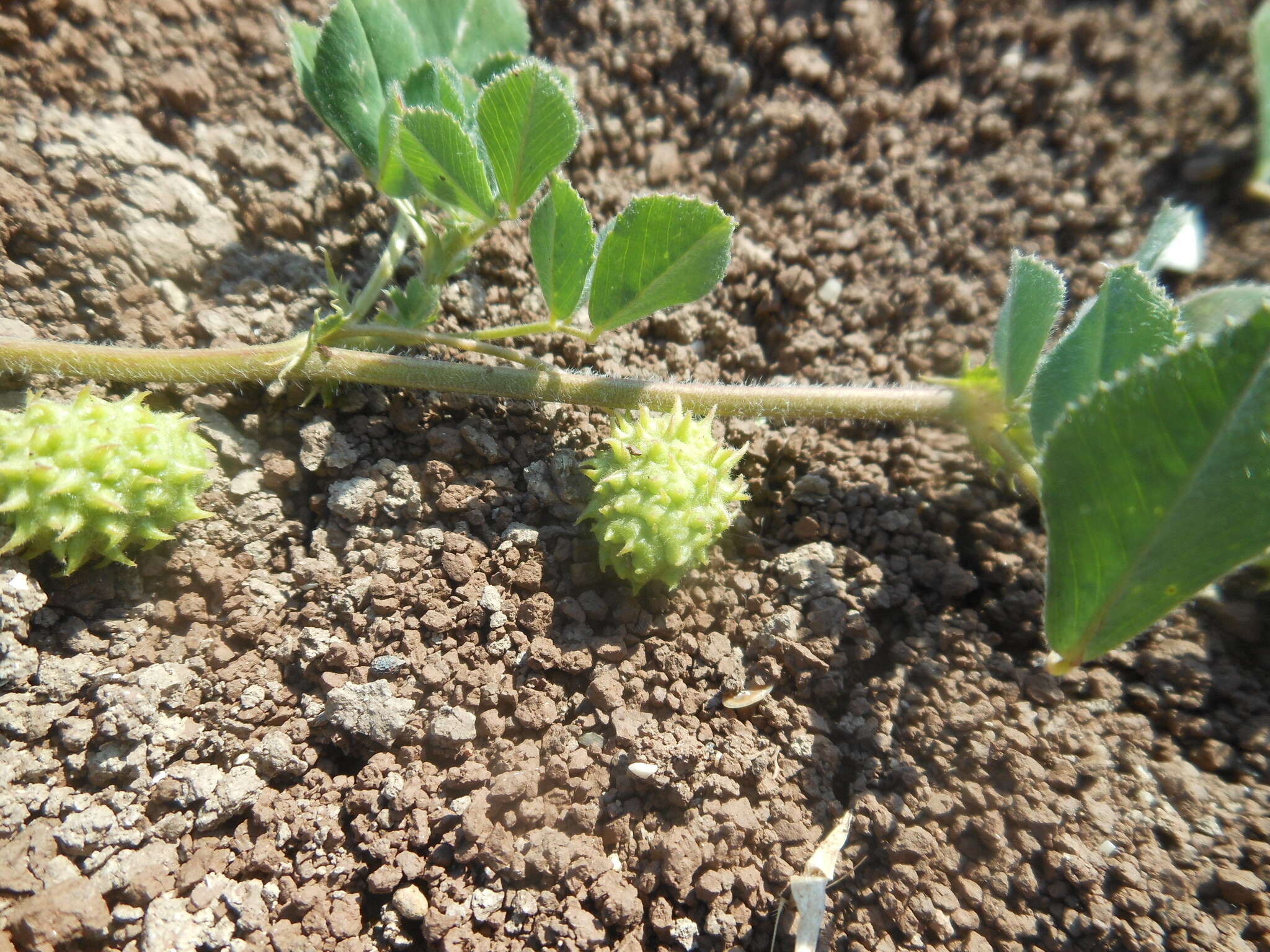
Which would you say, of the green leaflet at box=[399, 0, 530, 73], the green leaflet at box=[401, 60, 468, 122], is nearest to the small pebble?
the green leaflet at box=[401, 60, 468, 122]

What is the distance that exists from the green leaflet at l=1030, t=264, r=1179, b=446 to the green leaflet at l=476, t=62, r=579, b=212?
48.0 inches

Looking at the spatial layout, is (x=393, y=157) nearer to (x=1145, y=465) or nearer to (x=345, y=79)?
(x=345, y=79)

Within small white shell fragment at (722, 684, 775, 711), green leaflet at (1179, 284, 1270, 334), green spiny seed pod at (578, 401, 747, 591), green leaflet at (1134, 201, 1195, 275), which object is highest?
green leaflet at (1134, 201, 1195, 275)

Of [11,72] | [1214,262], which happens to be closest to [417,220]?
[11,72]

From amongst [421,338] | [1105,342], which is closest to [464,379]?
[421,338]

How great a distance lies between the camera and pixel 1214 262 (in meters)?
2.93

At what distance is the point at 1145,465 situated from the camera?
1.49m

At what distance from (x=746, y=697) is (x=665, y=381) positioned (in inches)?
33.4

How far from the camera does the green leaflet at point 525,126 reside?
67.2 inches

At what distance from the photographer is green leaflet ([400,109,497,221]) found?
1698mm

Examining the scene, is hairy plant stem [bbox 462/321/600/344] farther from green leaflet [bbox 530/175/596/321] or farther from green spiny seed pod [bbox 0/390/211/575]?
green spiny seed pod [bbox 0/390/211/575]

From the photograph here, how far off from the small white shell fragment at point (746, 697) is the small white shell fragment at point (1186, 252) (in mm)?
2162

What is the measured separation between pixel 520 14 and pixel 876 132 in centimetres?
128

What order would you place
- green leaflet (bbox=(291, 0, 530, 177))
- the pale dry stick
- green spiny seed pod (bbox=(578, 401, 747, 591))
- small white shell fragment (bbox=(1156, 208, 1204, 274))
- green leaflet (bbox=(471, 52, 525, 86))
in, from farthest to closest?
small white shell fragment (bbox=(1156, 208, 1204, 274))
green leaflet (bbox=(471, 52, 525, 86))
the pale dry stick
green leaflet (bbox=(291, 0, 530, 177))
green spiny seed pod (bbox=(578, 401, 747, 591))
